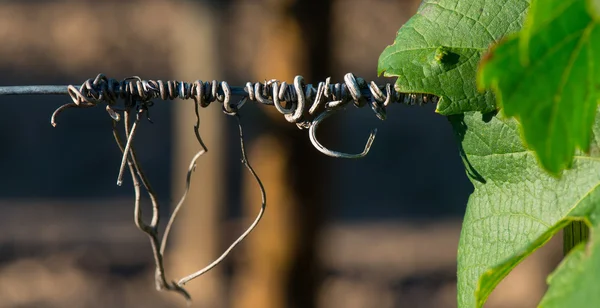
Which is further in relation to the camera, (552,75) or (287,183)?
(287,183)

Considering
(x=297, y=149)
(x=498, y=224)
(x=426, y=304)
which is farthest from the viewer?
(x=426, y=304)

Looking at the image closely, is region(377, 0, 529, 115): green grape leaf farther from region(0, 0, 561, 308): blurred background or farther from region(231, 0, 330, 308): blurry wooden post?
region(231, 0, 330, 308): blurry wooden post

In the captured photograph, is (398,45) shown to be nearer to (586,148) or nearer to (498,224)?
(498,224)

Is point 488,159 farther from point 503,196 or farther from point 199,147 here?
point 199,147

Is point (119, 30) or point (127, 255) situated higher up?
point (119, 30)

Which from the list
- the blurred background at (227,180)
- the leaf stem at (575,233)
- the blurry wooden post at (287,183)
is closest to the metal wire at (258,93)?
the leaf stem at (575,233)

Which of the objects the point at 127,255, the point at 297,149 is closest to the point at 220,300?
the point at 127,255

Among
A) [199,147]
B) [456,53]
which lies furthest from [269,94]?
[199,147]

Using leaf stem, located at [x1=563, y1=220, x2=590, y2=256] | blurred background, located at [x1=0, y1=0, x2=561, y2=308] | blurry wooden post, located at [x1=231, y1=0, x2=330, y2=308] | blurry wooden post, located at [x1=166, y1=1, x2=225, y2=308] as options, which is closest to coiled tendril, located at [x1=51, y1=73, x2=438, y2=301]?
leaf stem, located at [x1=563, y1=220, x2=590, y2=256]
